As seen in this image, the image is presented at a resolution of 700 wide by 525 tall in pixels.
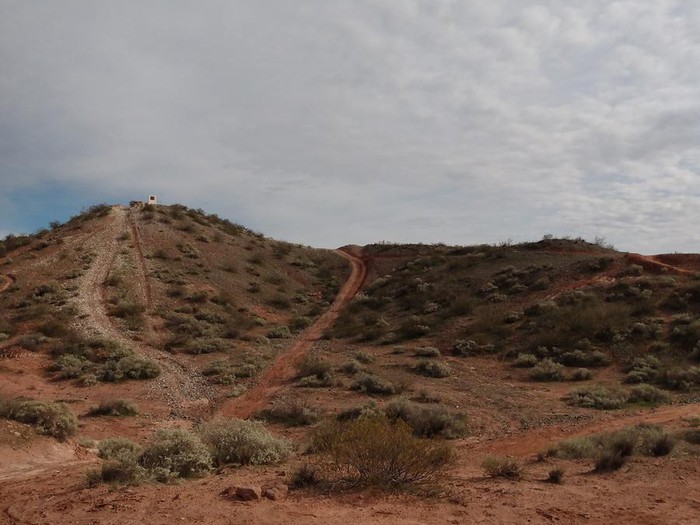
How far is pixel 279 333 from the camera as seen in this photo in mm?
28484

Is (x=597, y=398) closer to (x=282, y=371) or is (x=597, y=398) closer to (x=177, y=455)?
(x=282, y=371)

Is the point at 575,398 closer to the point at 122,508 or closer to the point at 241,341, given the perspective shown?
the point at 122,508

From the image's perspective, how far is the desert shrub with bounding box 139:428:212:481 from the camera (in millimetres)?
8352

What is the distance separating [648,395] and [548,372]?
390 centimetres

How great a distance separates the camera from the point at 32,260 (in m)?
34.7

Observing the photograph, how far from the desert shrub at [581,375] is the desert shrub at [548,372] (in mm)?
409

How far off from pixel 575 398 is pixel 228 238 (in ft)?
128

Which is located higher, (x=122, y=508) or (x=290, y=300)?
(x=290, y=300)

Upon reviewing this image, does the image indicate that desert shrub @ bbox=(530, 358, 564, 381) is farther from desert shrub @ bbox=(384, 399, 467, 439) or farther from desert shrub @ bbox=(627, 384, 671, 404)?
desert shrub @ bbox=(384, 399, 467, 439)

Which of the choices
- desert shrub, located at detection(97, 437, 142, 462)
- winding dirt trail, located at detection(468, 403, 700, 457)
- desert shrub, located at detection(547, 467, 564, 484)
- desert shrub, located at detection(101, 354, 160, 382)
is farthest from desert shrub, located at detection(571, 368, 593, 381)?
desert shrub, located at detection(101, 354, 160, 382)

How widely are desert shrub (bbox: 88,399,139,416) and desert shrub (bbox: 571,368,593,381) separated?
14.5 meters

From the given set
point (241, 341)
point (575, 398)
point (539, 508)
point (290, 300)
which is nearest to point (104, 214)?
point (290, 300)

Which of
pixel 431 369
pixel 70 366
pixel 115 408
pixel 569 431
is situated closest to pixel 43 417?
pixel 115 408

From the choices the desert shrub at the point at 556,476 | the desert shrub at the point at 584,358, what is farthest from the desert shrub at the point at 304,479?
the desert shrub at the point at 584,358
